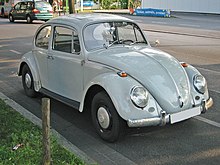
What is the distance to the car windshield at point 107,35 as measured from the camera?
5445 millimetres

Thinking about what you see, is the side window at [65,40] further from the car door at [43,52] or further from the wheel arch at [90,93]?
the wheel arch at [90,93]

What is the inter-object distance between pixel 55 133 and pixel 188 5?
136ft

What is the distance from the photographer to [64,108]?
6234 millimetres

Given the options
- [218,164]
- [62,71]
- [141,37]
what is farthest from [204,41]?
[218,164]

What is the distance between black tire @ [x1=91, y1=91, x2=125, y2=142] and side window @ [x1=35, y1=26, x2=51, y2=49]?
200 cm

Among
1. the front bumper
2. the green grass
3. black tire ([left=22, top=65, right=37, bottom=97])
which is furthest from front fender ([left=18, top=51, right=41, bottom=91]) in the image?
the front bumper

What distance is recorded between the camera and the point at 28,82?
6.84 metres

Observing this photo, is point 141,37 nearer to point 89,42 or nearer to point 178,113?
point 89,42

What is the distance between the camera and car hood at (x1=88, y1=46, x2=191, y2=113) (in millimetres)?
4605

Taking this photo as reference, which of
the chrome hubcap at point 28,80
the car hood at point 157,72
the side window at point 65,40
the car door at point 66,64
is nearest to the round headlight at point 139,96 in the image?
the car hood at point 157,72

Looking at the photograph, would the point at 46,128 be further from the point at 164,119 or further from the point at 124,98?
the point at 164,119

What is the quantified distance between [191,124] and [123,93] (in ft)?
4.91

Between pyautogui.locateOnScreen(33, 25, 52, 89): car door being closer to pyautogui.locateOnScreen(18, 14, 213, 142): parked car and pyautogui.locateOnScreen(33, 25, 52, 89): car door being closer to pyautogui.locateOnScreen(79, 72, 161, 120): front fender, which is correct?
pyautogui.locateOnScreen(18, 14, 213, 142): parked car

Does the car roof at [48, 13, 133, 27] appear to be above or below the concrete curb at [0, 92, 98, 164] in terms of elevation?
above
